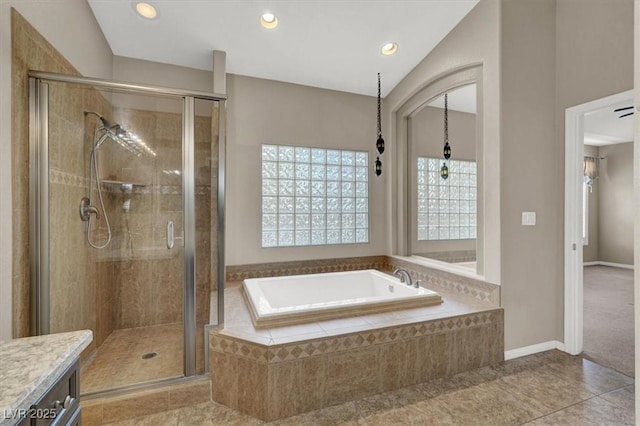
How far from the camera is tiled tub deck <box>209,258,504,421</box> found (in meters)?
1.79

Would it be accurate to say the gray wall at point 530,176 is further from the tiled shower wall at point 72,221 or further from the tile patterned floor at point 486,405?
the tiled shower wall at point 72,221

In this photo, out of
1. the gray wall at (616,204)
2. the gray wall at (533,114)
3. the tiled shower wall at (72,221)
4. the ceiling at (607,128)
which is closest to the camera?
the tiled shower wall at (72,221)

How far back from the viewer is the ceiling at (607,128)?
450cm

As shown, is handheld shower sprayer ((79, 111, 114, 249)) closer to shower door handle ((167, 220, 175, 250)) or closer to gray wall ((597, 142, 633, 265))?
shower door handle ((167, 220, 175, 250))

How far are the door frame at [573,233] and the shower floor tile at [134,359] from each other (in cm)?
312

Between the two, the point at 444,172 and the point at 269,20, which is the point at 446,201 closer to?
the point at 444,172

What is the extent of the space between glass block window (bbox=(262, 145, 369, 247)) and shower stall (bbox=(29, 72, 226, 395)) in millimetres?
1106

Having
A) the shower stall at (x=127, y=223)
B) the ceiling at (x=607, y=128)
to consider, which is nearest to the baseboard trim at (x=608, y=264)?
the ceiling at (x=607, y=128)

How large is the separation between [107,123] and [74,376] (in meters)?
2.12

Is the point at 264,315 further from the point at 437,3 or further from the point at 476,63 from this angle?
the point at 437,3

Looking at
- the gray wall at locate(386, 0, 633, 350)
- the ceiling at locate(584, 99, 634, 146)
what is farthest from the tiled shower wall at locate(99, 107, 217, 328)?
the ceiling at locate(584, 99, 634, 146)

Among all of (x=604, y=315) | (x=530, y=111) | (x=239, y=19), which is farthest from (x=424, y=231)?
(x=239, y=19)

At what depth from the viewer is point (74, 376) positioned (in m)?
1.05

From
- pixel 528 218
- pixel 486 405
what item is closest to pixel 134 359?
pixel 486 405
